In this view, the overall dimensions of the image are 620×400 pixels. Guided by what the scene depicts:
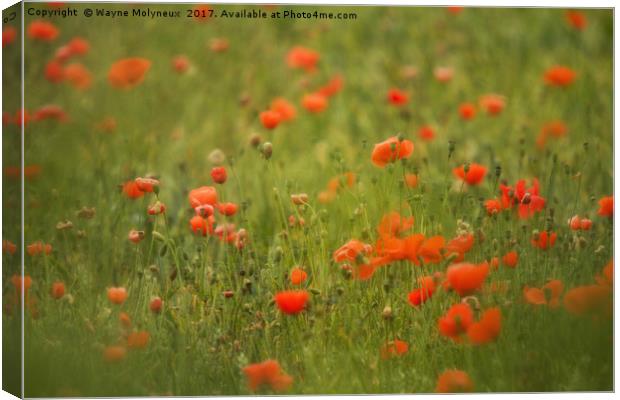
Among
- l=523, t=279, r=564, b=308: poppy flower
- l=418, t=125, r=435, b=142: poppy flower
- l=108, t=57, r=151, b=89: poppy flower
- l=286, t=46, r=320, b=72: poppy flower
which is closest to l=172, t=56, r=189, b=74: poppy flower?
l=108, t=57, r=151, b=89: poppy flower

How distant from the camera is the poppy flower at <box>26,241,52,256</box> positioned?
3.39 metres

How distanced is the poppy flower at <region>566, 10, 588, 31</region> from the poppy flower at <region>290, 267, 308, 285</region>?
4.04ft

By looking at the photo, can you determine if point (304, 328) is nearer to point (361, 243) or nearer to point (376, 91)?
point (361, 243)

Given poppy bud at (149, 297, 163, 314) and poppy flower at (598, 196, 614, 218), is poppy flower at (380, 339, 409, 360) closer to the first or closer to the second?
poppy bud at (149, 297, 163, 314)

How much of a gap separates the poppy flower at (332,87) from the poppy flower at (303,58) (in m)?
0.10

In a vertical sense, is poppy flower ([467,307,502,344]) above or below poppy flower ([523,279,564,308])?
below

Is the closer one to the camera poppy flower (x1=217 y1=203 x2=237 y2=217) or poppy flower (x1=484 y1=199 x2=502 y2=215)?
poppy flower (x1=217 y1=203 x2=237 y2=217)

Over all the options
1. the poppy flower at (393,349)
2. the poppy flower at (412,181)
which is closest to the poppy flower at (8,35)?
the poppy flower at (412,181)

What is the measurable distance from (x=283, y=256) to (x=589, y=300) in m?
0.85

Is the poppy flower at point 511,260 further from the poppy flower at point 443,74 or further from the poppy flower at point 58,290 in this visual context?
the poppy flower at point 443,74

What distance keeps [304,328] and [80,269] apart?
64cm

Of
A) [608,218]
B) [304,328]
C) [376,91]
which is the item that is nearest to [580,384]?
[608,218]

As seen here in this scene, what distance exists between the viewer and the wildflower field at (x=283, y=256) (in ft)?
10.9

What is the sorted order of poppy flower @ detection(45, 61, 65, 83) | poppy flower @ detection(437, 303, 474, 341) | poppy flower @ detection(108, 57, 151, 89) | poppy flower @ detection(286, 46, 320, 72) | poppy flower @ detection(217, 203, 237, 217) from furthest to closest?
poppy flower @ detection(286, 46, 320, 72) < poppy flower @ detection(108, 57, 151, 89) < poppy flower @ detection(45, 61, 65, 83) < poppy flower @ detection(217, 203, 237, 217) < poppy flower @ detection(437, 303, 474, 341)
